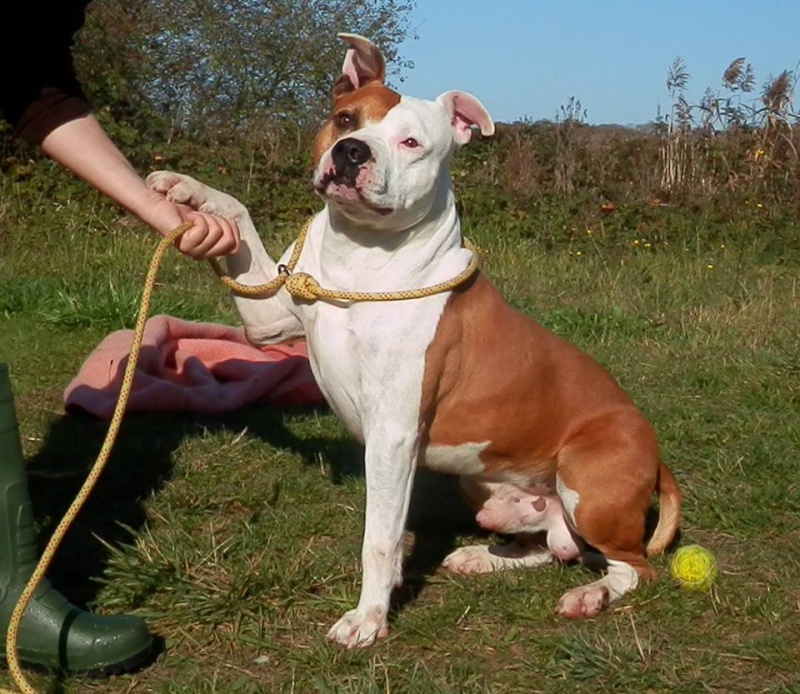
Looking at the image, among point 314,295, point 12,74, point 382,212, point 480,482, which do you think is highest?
point 12,74

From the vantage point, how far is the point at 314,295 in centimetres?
340

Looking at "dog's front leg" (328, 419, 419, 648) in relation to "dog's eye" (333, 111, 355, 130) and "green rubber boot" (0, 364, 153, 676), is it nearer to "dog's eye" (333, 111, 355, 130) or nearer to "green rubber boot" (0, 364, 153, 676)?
"green rubber boot" (0, 364, 153, 676)

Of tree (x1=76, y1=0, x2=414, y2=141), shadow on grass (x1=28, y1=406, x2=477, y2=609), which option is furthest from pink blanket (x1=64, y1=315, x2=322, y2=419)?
tree (x1=76, y1=0, x2=414, y2=141)

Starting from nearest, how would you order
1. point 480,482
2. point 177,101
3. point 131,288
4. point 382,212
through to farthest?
point 382,212
point 480,482
point 131,288
point 177,101

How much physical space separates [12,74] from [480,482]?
5.98 feet

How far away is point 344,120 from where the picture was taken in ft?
11.1

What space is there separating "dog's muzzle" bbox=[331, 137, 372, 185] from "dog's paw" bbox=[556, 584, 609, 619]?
133cm

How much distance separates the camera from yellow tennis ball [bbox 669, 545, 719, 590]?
3566 millimetres

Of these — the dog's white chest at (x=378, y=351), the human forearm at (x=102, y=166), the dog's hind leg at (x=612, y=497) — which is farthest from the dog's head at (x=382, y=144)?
the dog's hind leg at (x=612, y=497)

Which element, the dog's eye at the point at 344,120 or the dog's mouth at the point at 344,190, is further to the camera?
the dog's eye at the point at 344,120

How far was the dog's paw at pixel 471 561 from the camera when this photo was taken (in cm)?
375

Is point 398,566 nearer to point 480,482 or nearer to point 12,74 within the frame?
point 480,482

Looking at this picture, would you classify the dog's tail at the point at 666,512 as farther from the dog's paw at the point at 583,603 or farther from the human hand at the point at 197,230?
the human hand at the point at 197,230

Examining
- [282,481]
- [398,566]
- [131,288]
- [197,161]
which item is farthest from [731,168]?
[398,566]
